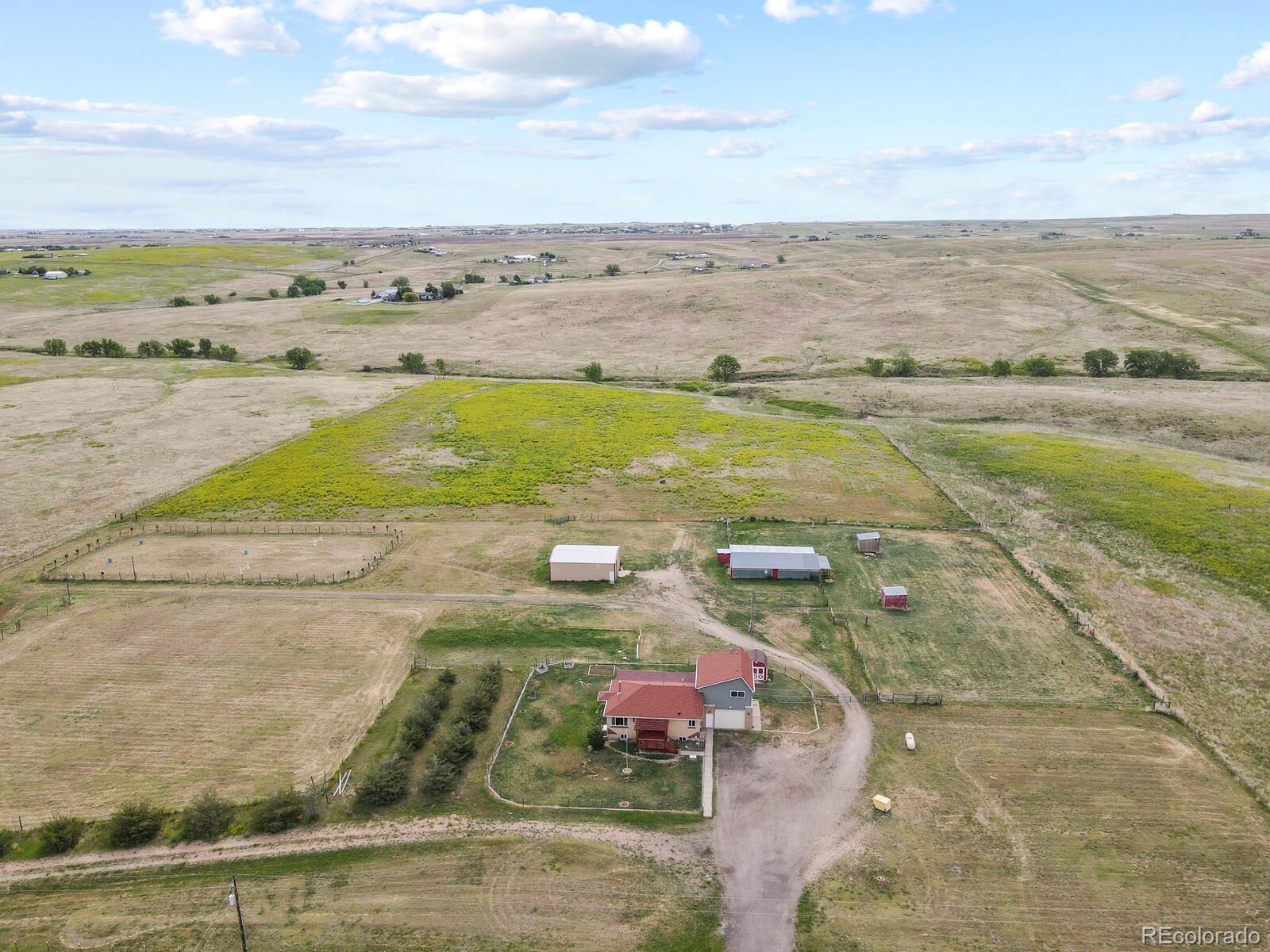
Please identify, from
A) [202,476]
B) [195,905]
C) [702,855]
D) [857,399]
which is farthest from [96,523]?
[857,399]

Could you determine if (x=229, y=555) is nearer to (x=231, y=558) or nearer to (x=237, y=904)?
(x=231, y=558)

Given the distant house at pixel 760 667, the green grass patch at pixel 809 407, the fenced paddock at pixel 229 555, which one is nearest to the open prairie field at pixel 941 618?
the distant house at pixel 760 667

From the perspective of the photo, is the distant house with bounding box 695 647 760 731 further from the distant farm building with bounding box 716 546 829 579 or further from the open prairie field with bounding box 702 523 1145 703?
the distant farm building with bounding box 716 546 829 579

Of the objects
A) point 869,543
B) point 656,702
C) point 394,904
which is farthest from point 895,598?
point 394,904

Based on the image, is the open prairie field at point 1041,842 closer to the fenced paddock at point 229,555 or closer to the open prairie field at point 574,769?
the open prairie field at point 574,769

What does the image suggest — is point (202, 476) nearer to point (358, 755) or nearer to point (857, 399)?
point (358, 755)

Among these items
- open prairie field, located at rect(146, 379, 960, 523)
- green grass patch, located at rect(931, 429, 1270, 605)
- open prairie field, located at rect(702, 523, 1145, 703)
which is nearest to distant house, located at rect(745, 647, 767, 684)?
open prairie field, located at rect(702, 523, 1145, 703)
